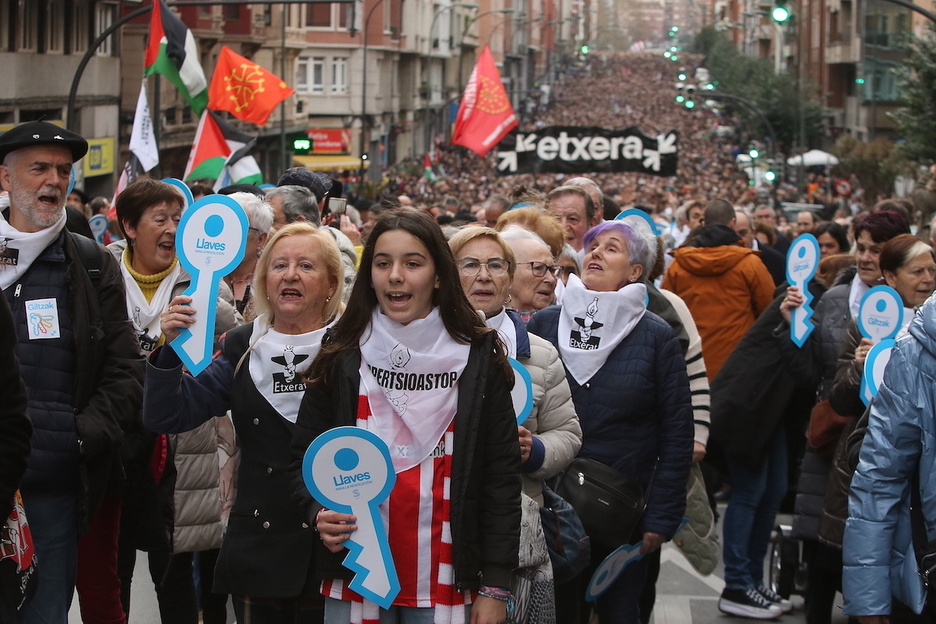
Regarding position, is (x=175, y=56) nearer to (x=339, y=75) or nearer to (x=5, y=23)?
(x=5, y=23)

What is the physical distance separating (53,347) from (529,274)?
6.75 feet

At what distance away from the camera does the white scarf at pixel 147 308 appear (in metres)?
5.52

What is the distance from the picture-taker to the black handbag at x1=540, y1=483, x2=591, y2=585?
4473mm

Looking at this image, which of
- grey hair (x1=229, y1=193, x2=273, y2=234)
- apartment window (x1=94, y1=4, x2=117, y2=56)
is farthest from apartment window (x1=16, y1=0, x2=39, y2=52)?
grey hair (x1=229, y1=193, x2=273, y2=234)

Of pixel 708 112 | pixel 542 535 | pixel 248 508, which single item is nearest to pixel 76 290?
pixel 248 508

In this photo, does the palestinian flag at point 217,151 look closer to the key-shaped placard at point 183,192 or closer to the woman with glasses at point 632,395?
the key-shaped placard at point 183,192

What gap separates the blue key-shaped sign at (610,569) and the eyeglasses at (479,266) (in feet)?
3.70

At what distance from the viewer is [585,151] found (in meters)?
19.3

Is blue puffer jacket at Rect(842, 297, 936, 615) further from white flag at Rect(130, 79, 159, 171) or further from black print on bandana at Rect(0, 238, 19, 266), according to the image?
white flag at Rect(130, 79, 159, 171)

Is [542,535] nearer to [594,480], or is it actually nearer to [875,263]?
[594,480]

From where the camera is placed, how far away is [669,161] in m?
18.7

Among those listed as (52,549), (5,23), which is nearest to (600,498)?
(52,549)

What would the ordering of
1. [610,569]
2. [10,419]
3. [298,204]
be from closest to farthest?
[10,419] → [610,569] → [298,204]

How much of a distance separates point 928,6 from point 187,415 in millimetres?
39300
